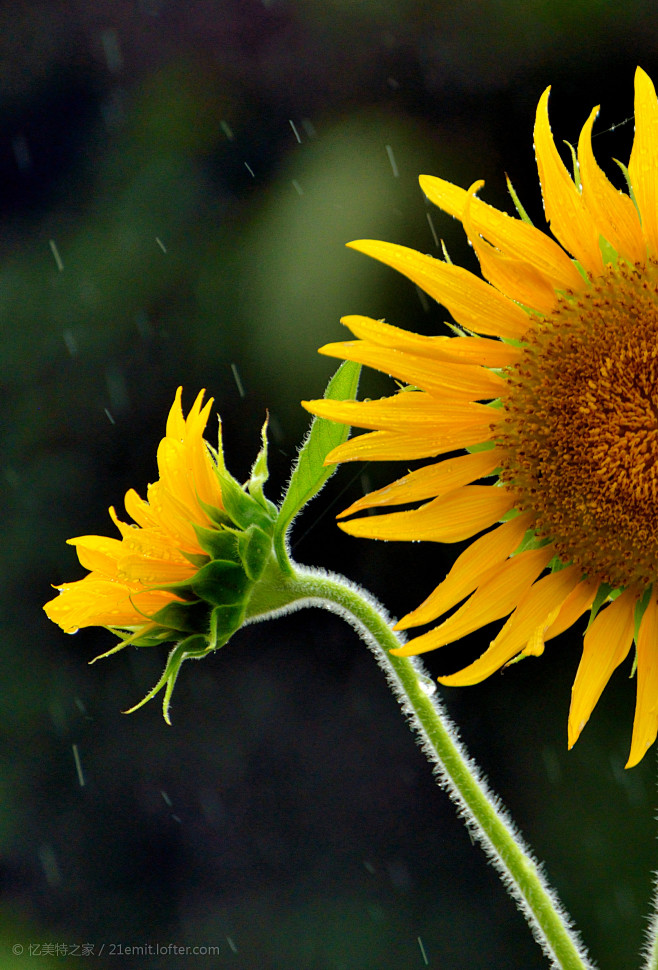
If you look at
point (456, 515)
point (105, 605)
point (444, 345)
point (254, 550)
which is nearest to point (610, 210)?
point (444, 345)

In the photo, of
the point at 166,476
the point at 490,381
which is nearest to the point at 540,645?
the point at 490,381

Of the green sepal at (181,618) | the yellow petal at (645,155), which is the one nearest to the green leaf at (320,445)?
the green sepal at (181,618)

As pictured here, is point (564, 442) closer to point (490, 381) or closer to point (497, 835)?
point (490, 381)

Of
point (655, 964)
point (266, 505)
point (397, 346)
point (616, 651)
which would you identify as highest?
point (397, 346)

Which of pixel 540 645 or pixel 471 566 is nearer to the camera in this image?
pixel 540 645

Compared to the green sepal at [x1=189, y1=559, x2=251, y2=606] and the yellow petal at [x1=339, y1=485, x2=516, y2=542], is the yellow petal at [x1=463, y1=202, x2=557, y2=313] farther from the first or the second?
the green sepal at [x1=189, y1=559, x2=251, y2=606]

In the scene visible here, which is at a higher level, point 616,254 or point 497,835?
point 616,254
